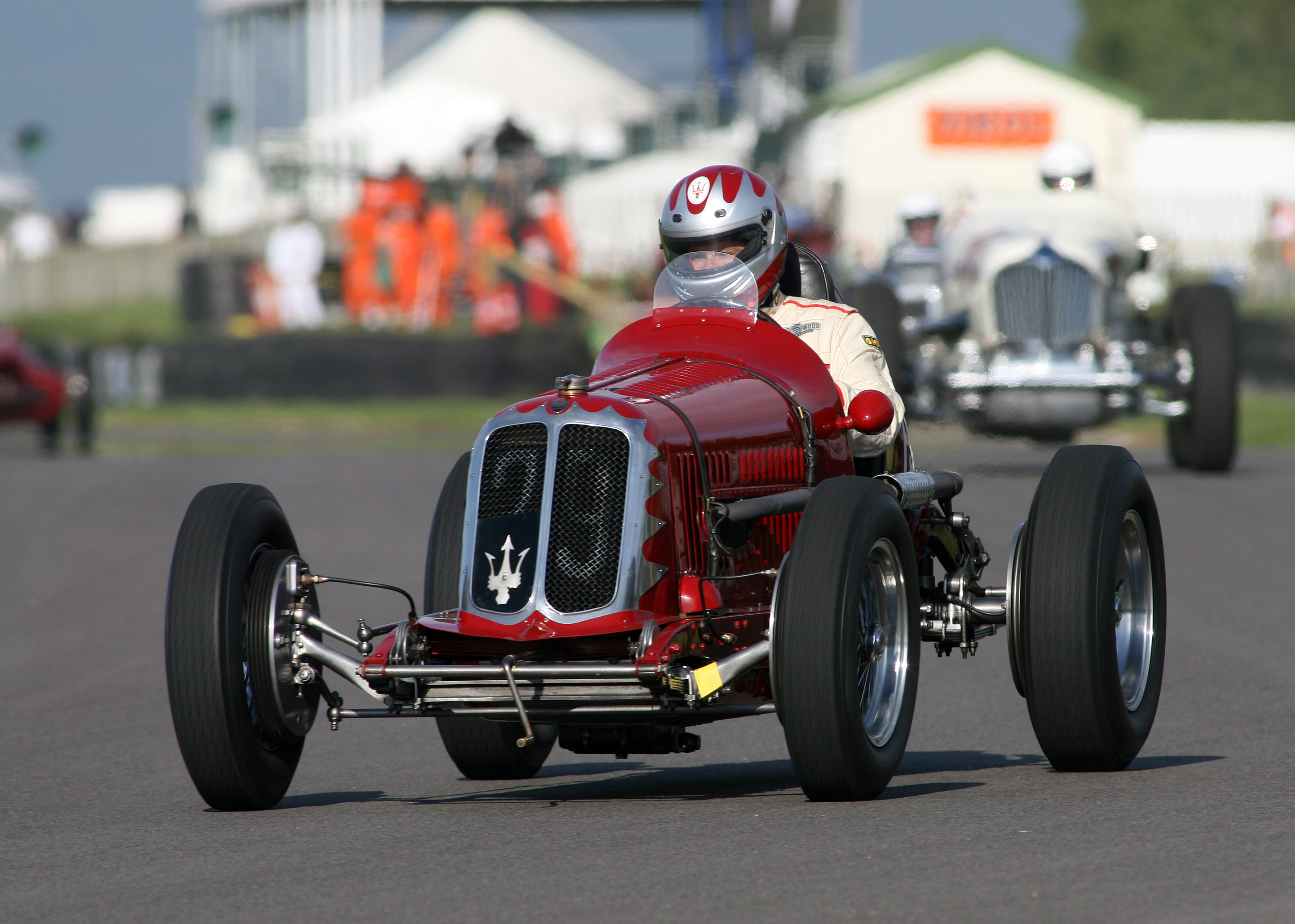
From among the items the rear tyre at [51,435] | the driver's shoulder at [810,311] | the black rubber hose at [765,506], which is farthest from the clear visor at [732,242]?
the rear tyre at [51,435]

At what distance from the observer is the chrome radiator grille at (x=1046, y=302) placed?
49.5 feet

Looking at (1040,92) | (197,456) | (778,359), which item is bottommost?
(197,456)

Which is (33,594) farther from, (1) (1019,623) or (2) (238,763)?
(1) (1019,623)

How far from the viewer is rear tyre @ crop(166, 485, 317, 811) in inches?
213

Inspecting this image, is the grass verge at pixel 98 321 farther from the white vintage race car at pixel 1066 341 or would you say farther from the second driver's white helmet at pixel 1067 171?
the white vintage race car at pixel 1066 341

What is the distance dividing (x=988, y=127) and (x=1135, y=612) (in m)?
36.9

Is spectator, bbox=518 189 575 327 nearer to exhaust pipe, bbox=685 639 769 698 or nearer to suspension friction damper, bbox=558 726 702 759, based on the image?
suspension friction damper, bbox=558 726 702 759

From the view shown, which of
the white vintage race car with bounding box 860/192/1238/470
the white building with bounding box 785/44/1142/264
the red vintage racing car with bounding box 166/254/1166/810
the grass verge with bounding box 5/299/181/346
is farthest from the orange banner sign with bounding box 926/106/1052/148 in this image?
the red vintage racing car with bounding box 166/254/1166/810

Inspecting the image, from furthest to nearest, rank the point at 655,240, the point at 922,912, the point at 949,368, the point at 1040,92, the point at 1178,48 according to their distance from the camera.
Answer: the point at 1178,48
the point at 1040,92
the point at 655,240
the point at 949,368
the point at 922,912

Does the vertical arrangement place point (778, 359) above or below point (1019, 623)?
above

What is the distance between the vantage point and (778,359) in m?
6.18

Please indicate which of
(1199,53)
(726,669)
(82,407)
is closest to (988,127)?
(82,407)

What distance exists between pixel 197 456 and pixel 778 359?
1437cm

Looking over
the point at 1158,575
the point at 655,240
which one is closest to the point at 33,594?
the point at 1158,575
